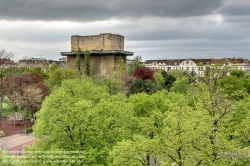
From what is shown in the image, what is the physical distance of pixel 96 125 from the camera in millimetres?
16719

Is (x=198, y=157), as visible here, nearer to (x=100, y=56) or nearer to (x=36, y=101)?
(x=36, y=101)

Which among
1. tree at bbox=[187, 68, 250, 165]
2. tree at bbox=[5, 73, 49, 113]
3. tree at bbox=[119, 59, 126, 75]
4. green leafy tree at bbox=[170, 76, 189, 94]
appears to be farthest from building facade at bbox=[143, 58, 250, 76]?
tree at bbox=[187, 68, 250, 165]

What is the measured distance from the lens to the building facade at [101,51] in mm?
55969

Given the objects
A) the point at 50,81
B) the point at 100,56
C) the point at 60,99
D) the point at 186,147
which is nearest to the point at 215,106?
the point at 186,147

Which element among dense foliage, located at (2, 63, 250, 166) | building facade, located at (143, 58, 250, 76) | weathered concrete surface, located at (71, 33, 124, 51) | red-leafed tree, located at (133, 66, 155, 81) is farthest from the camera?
building facade, located at (143, 58, 250, 76)

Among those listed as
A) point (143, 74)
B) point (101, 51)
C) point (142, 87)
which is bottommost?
point (142, 87)

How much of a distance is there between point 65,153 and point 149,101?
1417 cm

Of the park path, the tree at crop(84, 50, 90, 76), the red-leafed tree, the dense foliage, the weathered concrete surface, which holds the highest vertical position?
the weathered concrete surface

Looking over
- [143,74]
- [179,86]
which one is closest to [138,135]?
[143,74]

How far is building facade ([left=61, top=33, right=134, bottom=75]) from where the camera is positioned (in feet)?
184

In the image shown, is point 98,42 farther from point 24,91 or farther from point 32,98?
point 32,98

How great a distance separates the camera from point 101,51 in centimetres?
5594

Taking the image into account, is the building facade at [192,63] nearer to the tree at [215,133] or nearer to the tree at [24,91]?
the tree at [24,91]

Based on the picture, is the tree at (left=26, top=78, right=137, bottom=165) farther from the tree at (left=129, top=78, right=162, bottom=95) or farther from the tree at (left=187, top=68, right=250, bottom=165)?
the tree at (left=129, top=78, right=162, bottom=95)
